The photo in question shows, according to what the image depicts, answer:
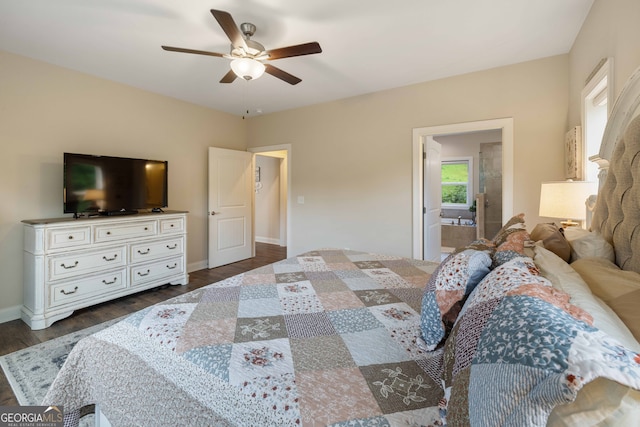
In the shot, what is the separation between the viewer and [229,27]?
5.98 feet

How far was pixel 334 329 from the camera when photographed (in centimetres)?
113

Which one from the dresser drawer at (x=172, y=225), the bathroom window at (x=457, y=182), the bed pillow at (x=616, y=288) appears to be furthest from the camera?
the bathroom window at (x=457, y=182)

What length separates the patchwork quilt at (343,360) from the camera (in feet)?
1.50

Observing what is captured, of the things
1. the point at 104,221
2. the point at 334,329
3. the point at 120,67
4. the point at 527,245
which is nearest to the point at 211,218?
the point at 104,221

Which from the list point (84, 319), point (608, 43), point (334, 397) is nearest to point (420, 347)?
point (334, 397)

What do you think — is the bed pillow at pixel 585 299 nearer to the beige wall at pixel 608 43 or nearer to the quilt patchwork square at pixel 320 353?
the quilt patchwork square at pixel 320 353

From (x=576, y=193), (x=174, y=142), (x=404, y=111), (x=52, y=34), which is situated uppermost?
(x=52, y=34)

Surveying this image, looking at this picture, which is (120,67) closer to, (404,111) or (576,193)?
(404,111)

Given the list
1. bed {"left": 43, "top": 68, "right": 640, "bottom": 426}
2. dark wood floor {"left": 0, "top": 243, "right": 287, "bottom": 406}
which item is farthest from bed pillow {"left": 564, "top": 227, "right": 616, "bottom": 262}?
dark wood floor {"left": 0, "top": 243, "right": 287, "bottom": 406}

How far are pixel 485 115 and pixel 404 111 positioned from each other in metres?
0.93

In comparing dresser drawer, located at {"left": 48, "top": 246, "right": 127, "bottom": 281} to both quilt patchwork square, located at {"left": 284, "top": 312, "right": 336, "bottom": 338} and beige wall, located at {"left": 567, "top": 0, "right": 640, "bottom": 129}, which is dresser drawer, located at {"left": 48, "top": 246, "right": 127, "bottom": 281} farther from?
beige wall, located at {"left": 567, "top": 0, "right": 640, "bottom": 129}

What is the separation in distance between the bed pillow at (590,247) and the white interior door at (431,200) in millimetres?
2293

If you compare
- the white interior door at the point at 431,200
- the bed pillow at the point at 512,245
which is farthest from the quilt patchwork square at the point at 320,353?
the white interior door at the point at 431,200

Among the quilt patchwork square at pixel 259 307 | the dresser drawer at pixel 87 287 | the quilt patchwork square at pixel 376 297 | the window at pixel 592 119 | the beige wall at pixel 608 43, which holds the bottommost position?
the dresser drawer at pixel 87 287
